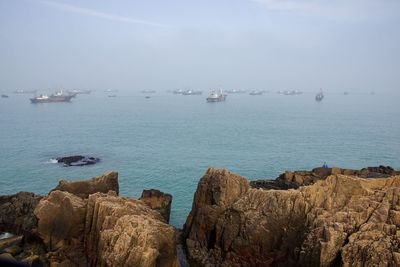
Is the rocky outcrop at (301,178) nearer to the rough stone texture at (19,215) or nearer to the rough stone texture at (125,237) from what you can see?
the rough stone texture at (125,237)

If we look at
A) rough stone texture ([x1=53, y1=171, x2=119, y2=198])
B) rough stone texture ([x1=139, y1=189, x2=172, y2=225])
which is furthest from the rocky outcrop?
rough stone texture ([x1=53, y1=171, x2=119, y2=198])

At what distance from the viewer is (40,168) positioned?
56938 mm

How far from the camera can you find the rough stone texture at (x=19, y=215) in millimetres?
28250

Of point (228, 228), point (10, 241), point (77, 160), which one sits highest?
point (228, 228)

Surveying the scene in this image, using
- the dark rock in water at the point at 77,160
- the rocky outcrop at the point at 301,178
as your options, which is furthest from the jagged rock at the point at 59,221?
the dark rock in water at the point at 77,160

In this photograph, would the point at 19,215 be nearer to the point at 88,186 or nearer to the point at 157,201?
the point at 88,186

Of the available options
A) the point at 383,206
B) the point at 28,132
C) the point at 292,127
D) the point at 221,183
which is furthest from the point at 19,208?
the point at 292,127

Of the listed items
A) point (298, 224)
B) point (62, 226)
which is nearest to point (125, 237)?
point (62, 226)

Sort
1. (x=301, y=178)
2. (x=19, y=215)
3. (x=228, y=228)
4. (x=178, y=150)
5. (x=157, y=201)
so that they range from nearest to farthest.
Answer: (x=228, y=228) < (x=19, y=215) < (x=157, y=201) < (x=301, y=178) < (x=178, y=150)

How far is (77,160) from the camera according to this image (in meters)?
61.4

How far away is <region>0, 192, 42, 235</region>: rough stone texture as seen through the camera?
28.2 m

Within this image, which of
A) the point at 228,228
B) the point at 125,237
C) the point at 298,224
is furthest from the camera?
the point at 228,228

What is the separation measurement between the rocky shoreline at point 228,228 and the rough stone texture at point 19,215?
0.08 metres

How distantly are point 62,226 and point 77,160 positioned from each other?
37.1 meters
